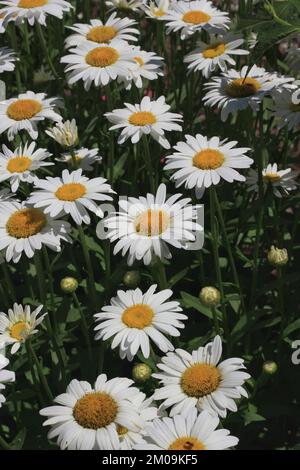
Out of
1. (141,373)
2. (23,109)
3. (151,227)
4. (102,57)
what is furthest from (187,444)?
(102,57)

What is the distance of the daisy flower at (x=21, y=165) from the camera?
276cm

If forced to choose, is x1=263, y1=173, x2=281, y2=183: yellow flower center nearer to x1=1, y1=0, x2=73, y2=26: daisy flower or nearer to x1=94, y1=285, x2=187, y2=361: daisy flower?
x1=94, y1=285, x2=187, y2=361: daisy flower

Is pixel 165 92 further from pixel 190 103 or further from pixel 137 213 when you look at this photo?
pixel 137 213

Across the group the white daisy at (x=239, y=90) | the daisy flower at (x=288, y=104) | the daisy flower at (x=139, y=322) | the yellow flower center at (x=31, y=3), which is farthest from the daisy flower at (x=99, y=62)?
the daisy flower at (x=139, y=322)

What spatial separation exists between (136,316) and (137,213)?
1.17 feet

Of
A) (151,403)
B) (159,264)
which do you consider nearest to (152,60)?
(159,264)

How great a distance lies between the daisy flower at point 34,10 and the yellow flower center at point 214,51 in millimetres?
632

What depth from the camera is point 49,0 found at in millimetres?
3340

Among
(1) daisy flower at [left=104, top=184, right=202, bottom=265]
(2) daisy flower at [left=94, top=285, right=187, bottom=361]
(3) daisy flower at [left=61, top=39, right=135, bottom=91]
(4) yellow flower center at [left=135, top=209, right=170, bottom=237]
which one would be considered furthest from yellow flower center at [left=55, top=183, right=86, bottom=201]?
(3) daisy flower at [left=61, top=39, right=135, bottom=91]

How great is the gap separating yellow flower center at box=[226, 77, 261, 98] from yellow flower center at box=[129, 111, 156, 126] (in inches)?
13.3

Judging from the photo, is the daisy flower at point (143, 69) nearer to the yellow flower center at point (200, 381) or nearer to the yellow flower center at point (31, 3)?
the yellow flower center at point (31, 3)

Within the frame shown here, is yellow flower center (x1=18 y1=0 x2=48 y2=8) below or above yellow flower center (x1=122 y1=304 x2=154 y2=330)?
below

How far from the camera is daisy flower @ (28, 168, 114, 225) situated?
2.53 m

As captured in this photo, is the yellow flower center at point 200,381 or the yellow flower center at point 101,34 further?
the yellow flower center at point 101,34
